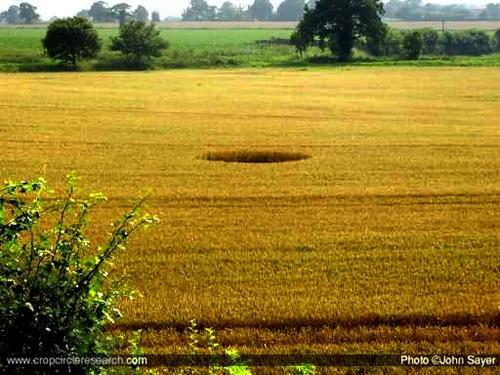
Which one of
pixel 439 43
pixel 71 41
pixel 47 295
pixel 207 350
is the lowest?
pixel 207 350

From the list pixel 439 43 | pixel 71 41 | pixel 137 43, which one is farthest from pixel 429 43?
pixel 71 41

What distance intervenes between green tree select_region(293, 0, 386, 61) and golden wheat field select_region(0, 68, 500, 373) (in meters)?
68.2

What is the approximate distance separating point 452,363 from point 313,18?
99.3 m

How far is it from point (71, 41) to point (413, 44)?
44452 mm

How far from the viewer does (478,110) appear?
38531mm

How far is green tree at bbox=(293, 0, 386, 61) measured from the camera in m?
104

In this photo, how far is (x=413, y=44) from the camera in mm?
101875

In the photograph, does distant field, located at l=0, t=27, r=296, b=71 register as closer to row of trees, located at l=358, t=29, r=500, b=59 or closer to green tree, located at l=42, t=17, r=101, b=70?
green tree, located at l=42, t=17, r=101, b=70

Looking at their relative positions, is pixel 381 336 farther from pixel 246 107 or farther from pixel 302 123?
pixel 246 107

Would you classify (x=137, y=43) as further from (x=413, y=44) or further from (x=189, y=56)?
(x=413, y=44)

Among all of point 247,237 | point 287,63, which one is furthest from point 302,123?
point 287,63

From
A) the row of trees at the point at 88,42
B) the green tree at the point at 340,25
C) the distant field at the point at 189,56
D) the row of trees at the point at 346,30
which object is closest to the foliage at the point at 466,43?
the row of trees at the point at 346,30

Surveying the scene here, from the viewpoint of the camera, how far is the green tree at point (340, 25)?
103938mm

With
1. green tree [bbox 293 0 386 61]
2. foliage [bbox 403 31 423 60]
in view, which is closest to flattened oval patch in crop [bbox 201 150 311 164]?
green tree [bbox 293 0 386 61]
